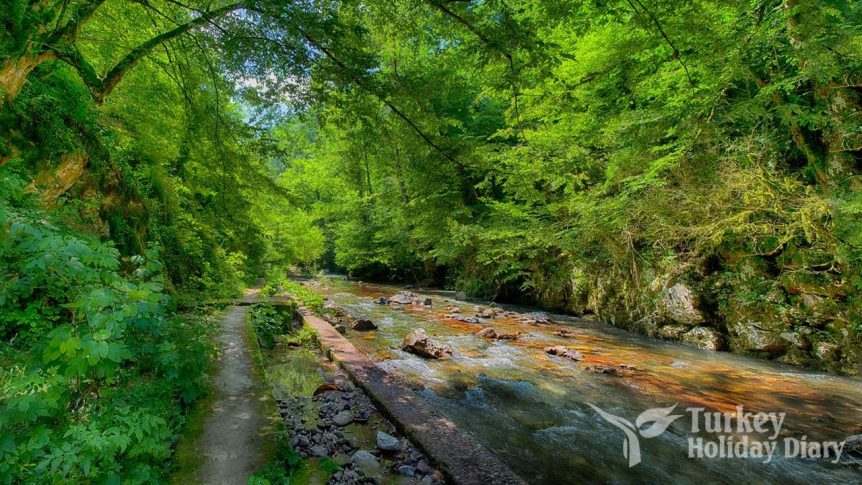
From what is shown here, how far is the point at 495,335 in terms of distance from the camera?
28.5 ft

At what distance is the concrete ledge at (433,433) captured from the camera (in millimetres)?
2885

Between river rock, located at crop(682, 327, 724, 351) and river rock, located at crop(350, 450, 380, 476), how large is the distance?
7.81 metres

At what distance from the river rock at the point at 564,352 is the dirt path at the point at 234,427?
5.20 m

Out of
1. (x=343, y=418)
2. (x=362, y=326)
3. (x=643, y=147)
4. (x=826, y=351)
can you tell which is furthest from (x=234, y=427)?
(x=826, y=351)

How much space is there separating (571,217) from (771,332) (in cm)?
556

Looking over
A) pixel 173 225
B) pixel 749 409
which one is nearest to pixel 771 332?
pixel 749 409

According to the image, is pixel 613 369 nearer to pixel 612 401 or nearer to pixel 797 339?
pixel 612 401

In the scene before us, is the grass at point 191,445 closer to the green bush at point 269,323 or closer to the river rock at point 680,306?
the green bush at point 269,323

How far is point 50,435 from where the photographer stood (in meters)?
1.72

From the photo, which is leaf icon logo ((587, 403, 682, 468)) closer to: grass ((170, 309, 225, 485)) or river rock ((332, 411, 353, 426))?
→ river rock ((332, 411, 353, 426))

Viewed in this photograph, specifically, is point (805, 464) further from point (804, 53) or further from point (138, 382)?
point (138, 382)

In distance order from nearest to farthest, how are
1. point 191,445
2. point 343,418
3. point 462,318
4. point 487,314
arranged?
point 191,445 → point 343,418 → point 462,318 → point 487,314

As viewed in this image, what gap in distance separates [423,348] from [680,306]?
6040 mm

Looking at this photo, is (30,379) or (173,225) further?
(173,225)
